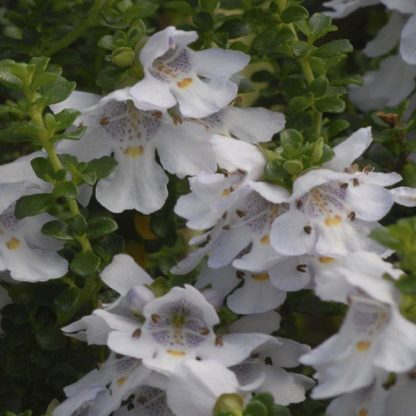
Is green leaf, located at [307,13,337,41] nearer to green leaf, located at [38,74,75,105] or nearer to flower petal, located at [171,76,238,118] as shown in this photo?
flower petal, located at [171,76,238,118]

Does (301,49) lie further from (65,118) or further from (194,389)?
(194,389)

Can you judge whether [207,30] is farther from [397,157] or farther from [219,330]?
[219,330]

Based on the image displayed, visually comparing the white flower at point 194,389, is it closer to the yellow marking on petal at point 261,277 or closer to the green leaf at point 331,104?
the yellow marking on petal at point 261,277

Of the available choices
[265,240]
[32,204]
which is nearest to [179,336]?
[265,240]

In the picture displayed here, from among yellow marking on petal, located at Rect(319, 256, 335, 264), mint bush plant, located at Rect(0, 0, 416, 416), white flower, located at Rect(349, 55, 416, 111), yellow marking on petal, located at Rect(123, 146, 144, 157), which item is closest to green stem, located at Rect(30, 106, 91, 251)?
mint bush plant, located at Rect(0, 0, 416, 416)

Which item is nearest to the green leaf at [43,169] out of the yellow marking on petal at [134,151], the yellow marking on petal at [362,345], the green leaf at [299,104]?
the yellow marking on petal at [134,151]
